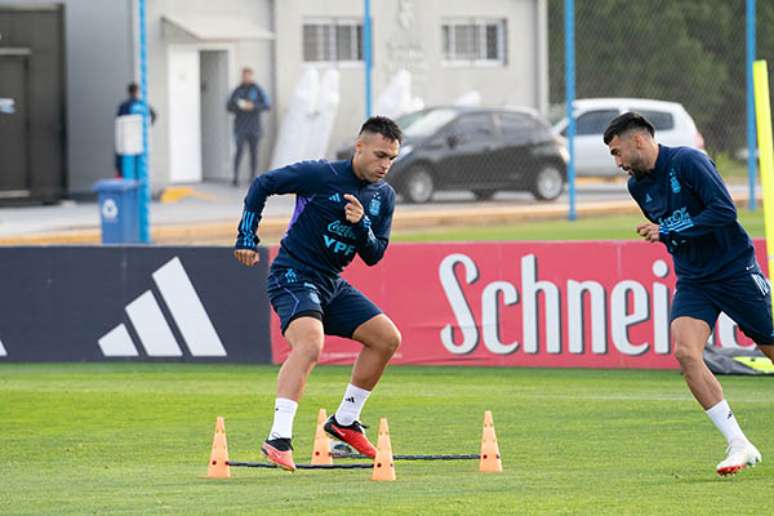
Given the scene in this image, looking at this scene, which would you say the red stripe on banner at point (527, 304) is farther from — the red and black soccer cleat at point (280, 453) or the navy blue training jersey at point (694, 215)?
the red and black soccer cleat at point (280, 453)

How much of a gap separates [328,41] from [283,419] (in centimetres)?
2516

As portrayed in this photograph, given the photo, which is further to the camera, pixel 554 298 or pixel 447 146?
pixel 447 146

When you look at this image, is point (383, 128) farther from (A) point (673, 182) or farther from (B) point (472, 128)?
(B) point (472, 128)

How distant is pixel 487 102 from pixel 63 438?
2584 centimetres

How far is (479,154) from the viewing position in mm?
29859

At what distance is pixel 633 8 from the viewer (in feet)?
129

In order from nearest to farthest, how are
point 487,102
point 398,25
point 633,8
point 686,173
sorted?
point 686,173, point 398,25, point 487,102, point 633,8

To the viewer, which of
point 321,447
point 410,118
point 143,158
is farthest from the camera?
point 410,118

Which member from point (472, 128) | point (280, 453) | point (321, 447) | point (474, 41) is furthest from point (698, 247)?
point (474, 41)

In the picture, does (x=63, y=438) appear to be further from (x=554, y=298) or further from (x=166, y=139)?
(x=166, y=139)

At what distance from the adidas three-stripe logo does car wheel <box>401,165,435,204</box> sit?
13.3m

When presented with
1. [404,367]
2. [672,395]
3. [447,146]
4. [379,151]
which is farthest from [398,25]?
[379,151]

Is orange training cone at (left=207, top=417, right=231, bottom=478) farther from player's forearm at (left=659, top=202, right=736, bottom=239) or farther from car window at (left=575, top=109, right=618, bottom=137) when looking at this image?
car window at (left=575, top=109, right=618, bottom=137)

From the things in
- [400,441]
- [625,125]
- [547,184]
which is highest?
[625,125]
